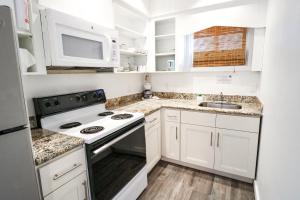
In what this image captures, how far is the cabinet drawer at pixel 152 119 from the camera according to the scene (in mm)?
2000

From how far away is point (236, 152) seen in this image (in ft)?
6.43

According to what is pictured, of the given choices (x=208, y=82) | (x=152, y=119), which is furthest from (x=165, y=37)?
(x=152, y=119)

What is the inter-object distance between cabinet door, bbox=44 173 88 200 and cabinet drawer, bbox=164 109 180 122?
4.57ft

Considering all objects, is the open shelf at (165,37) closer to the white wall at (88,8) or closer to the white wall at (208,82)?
the white wall at (208,82)

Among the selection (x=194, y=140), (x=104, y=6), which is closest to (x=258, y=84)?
(x=194, y=140)

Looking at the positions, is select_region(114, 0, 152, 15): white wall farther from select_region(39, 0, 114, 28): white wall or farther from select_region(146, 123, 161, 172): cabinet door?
select_region(146, 123, 161, 172): cabinet door

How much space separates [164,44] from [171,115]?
4.27 ft

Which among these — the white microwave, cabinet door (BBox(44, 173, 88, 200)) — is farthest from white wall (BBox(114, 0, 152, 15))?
cabinet door (BBox(44, 173, 88, 200))

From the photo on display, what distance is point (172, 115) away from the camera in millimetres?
2277

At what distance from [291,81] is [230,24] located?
1.56 m

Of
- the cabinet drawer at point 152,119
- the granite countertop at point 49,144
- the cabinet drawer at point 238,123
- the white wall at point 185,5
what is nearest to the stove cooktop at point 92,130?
the granite countertop at point 49,144

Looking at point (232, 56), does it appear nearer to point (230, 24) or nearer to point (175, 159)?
point (230, 24)

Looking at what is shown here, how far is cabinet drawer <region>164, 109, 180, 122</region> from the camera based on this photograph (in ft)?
7.34

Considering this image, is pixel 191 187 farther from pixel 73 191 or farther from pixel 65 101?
pixel 65 101
